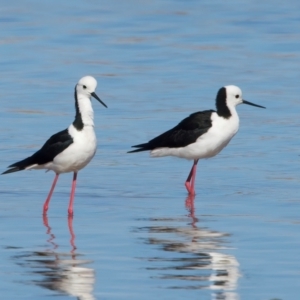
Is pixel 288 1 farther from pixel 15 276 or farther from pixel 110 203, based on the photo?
pixel 15 276

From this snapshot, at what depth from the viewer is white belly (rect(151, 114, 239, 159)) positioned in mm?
11461

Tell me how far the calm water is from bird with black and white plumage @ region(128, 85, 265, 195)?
0.29 metres

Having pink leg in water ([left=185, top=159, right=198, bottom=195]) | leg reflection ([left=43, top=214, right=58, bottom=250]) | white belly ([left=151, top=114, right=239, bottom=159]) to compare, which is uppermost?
white belly ([left=151, top=114, right=239, bottom=159])

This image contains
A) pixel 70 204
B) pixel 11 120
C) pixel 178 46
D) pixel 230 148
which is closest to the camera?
pixel 70 204

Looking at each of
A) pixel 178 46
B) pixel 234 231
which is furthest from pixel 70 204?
pixel 178 46

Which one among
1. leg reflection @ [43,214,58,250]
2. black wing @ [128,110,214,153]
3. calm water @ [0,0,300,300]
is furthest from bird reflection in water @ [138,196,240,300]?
black wing @ [128,110,214,153]

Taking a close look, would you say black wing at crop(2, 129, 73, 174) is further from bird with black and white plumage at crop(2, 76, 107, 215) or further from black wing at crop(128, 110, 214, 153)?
black wing at crop(128, 110, 214, 153)

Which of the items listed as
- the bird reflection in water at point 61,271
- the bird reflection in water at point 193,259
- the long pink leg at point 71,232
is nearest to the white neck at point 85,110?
the long pink leg at point 71,232

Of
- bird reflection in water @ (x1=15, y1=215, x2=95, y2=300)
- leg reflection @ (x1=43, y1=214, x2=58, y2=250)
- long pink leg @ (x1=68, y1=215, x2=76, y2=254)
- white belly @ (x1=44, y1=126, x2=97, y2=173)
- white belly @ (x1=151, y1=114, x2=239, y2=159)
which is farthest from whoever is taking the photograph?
white belly @ (x1=151, y1=114, x2=239, y2=159)

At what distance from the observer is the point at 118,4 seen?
94.0ft

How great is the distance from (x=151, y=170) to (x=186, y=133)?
2.11ft

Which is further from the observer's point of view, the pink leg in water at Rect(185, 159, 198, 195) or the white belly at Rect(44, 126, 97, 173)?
the pink leg in water at Rect(185, 159, 198, 195)

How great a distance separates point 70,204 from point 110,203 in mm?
569

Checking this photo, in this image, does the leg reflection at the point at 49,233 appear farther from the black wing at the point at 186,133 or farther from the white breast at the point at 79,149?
the black wing at the point at 186,133
